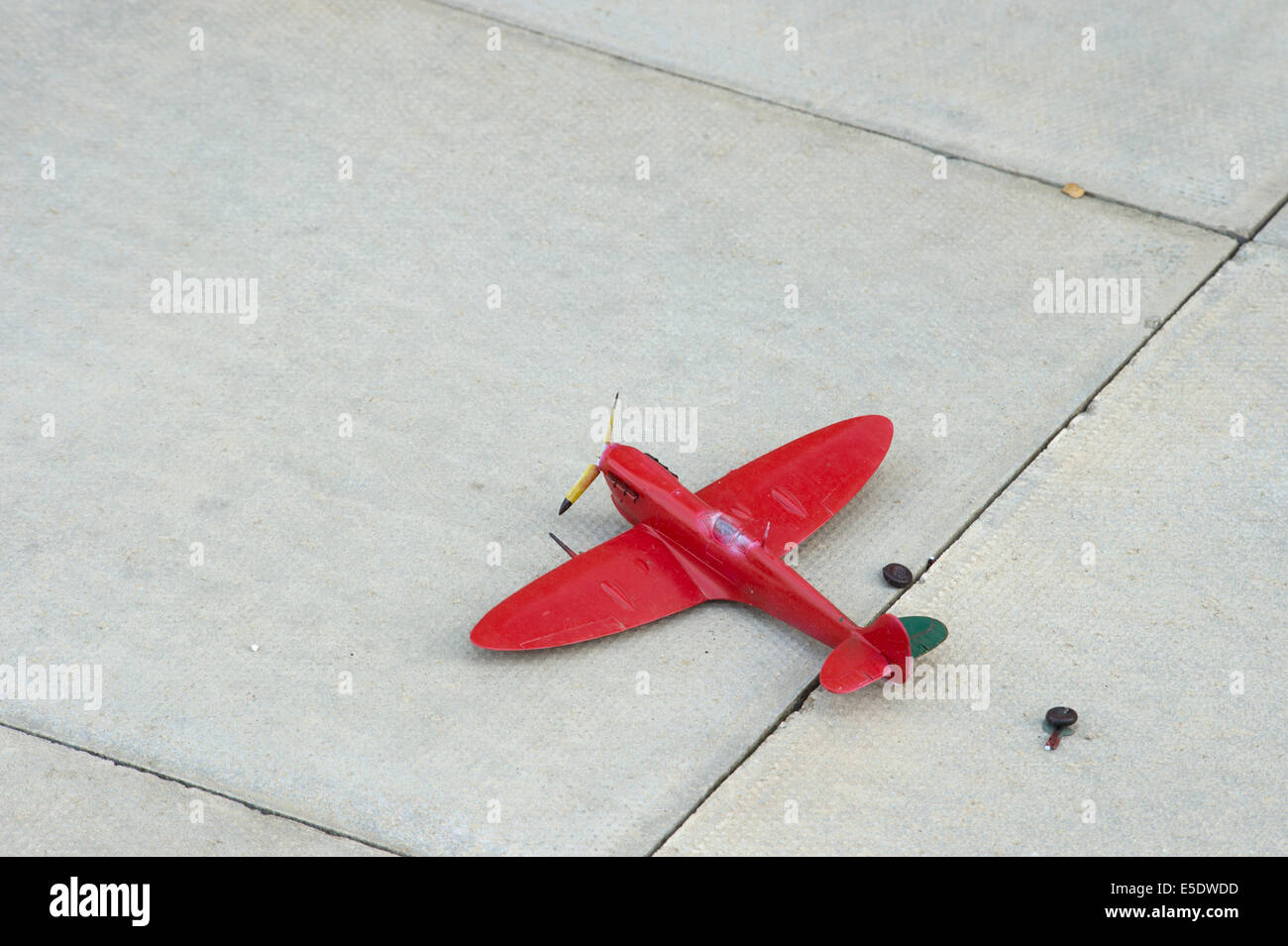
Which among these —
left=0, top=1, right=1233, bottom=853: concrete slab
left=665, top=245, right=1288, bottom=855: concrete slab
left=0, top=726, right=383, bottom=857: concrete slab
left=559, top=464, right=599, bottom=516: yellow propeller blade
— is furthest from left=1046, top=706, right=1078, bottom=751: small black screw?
left=0, top=726, right=383, bottom=857: concrete slab

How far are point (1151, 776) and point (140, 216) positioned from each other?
5.54 m

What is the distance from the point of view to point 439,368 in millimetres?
6781

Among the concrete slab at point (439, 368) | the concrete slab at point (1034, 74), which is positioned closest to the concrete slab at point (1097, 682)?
the concrete slab at point (439, 368)

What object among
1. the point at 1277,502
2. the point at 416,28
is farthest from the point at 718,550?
the point at 416,28

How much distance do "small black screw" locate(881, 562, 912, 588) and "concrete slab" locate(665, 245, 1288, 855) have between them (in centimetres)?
6

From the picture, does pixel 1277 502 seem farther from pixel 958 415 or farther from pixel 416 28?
pixel 416 28

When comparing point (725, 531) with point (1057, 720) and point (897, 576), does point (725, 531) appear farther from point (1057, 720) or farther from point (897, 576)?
point (1057, 720)

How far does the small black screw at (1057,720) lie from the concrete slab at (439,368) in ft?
2.71

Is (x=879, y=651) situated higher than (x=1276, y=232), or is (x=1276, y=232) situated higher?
(x=1276, y=232)

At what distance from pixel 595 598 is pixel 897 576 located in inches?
46.3

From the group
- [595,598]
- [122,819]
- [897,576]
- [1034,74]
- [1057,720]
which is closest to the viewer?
[122,819]

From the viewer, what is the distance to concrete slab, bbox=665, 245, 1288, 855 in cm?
491

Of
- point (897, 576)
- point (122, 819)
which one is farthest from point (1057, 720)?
point (122, 819)

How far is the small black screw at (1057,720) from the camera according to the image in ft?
16.6
